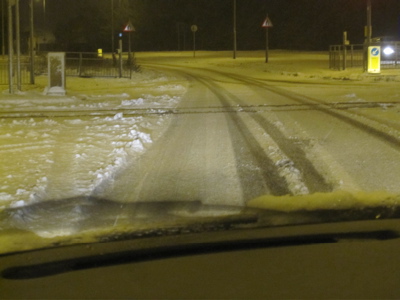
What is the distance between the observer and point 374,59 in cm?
3406

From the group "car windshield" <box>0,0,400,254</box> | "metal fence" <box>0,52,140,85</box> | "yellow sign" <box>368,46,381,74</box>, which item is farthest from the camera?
"metal fence" <box>0,52,140,85</box>

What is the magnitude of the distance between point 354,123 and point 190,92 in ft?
36.3

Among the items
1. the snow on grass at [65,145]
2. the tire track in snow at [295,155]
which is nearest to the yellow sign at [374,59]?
the snow on grass at [65,145]

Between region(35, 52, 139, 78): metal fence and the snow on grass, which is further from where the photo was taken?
region(35, 52, 139, 78): metal fence

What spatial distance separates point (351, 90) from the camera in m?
24.7

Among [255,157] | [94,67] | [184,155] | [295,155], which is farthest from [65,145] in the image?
[94,67]

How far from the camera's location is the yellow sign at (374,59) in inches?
1329

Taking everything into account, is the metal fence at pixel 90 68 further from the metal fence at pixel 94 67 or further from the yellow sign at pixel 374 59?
the yellow sign at pixel 374 59

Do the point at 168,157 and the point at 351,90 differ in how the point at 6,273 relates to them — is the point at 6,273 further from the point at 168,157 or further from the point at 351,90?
the point at 351,90

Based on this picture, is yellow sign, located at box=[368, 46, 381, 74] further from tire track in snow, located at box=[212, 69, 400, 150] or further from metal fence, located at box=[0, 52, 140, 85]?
metal fence, located at box=[0, 52, 140, 85]

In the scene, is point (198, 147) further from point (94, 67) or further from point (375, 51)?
point (94, 67)

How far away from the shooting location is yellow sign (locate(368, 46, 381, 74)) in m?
33.8

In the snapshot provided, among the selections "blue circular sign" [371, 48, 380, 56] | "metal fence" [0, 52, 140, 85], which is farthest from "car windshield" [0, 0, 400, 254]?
"metal fence" [0, 52, 140, 85]

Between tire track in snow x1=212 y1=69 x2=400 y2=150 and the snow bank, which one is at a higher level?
tire track in snow x1=212 y1=69 x2=400 y2=150
